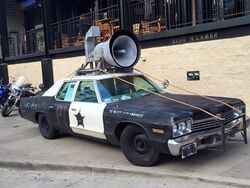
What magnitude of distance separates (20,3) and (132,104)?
1824cm

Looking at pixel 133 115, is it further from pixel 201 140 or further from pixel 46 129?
pixel 46 129

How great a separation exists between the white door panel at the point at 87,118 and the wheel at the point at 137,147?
2.04ft

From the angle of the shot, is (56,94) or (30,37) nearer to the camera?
(56,94)

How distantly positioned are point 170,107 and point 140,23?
6.84 metres

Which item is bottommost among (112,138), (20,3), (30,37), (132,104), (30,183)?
(30,183)

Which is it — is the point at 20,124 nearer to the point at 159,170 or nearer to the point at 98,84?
the point at 98,84

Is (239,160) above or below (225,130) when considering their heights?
below

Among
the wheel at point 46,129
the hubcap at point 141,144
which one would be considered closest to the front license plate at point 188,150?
the hubcap at point 141,144

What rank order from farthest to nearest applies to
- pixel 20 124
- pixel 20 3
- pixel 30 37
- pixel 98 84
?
1. pixel 20 3
2. pixel 30 37
3. pixel 20 124
4. pixel 98 84

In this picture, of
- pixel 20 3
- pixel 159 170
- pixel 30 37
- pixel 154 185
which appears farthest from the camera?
pixel 20 3

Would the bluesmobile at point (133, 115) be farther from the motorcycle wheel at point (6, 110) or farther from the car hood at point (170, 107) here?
the motorcycle wheel at point (6, 110)

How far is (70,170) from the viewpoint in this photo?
5.83 m

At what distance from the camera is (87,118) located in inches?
248

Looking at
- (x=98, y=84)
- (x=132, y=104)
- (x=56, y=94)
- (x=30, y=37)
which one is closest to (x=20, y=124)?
(x=56, y=94)
